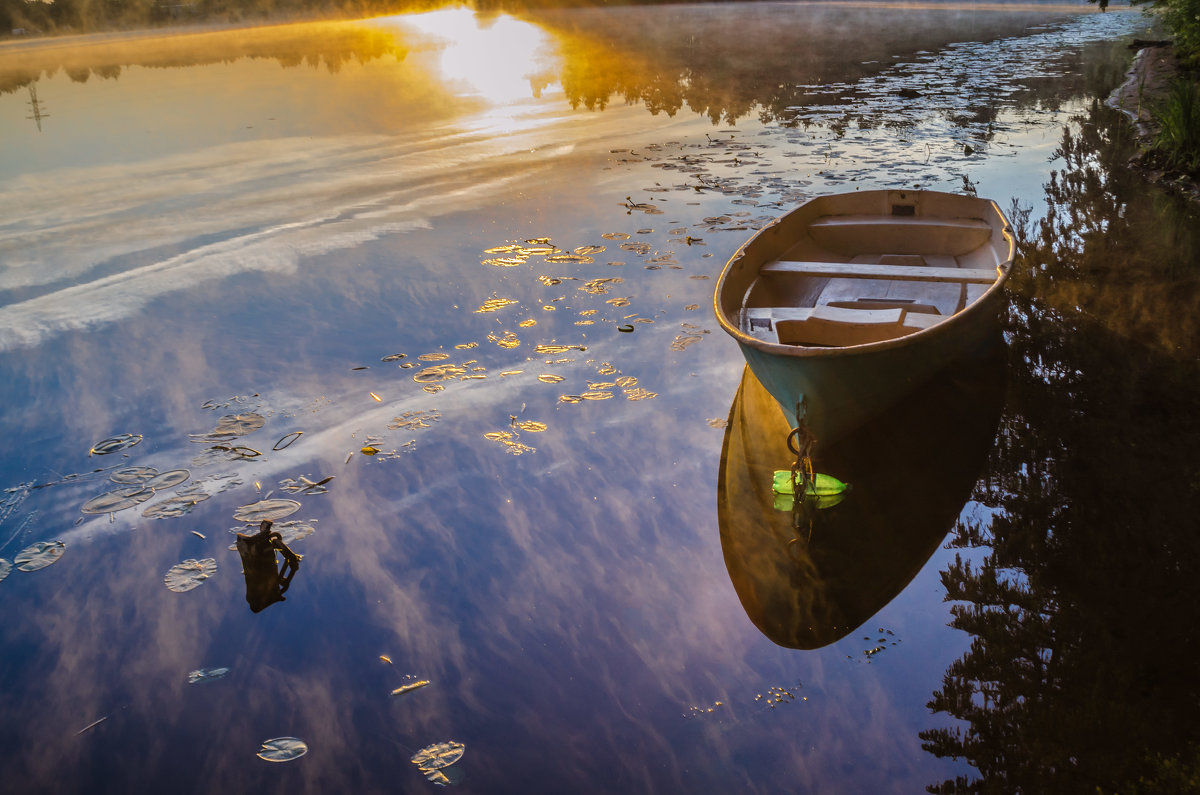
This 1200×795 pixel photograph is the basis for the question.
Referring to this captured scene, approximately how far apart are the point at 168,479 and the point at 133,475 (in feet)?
1.15

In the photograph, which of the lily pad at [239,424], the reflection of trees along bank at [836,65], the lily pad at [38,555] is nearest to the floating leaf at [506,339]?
the lily pad at [239,424]

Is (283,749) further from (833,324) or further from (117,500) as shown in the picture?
(833,324)

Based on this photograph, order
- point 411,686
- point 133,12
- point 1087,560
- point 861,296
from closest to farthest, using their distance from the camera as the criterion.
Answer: point 411,686
point 1087,560
point 861,296
point 133,12

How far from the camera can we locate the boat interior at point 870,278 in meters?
6.54

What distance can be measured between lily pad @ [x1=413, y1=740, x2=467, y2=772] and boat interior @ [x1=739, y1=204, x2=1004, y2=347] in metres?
3.76

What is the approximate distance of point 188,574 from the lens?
549 cm

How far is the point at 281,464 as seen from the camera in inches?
258

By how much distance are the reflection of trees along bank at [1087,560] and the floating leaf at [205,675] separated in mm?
3860

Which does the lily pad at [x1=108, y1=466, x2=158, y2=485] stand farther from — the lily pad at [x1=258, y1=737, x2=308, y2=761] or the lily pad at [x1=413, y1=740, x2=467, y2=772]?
the lily pad at [x1=413, y1=740, x2=467, y2=772]

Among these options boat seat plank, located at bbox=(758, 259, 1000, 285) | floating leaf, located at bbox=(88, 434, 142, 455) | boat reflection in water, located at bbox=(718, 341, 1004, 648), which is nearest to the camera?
boat reflection in water, located at bbox=(718, 341, 1004, 648)

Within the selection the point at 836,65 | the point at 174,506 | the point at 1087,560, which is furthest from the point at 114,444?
the point at 836,65

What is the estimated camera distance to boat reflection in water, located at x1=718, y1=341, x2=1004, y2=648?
500 centimetres

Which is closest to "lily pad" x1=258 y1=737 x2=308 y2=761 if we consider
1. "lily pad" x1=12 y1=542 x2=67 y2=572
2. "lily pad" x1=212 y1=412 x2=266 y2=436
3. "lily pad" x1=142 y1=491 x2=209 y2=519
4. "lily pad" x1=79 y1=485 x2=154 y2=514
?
"lily pad" x1=142 y1=491 x2=209 y2=519

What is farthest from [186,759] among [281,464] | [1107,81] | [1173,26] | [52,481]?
[1107,81]
